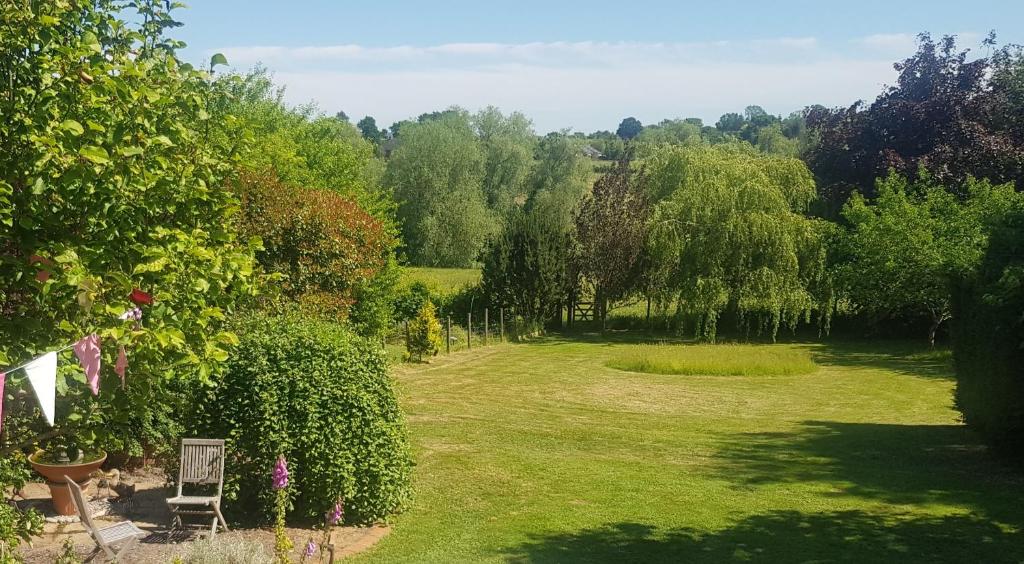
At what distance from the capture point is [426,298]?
102 ft

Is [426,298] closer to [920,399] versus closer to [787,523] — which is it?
Answer: [920,399]

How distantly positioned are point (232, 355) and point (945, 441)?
1219 cm

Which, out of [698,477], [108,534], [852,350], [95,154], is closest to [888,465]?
[698,477]

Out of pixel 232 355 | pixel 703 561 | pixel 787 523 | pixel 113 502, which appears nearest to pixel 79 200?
pixel 232 355

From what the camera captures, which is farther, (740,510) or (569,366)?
(569,366)

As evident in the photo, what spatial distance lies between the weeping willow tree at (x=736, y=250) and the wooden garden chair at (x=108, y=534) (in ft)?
78.3

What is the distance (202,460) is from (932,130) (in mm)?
31991

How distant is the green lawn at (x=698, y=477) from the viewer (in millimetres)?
8898

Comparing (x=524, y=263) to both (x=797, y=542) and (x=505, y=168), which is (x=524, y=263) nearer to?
A: (x=797, y=542)

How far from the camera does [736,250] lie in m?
29.4

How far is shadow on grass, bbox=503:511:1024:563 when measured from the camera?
8.52 meters

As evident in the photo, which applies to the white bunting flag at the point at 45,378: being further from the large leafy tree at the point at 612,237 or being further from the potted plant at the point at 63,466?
the large leafy tree at the point at 612,237

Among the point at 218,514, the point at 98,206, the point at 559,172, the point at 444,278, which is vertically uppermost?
the point at 559,172

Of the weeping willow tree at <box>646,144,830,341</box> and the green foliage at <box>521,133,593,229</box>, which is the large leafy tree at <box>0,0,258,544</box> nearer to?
the weeping willow tree at <box>646,144,830,341</box>
